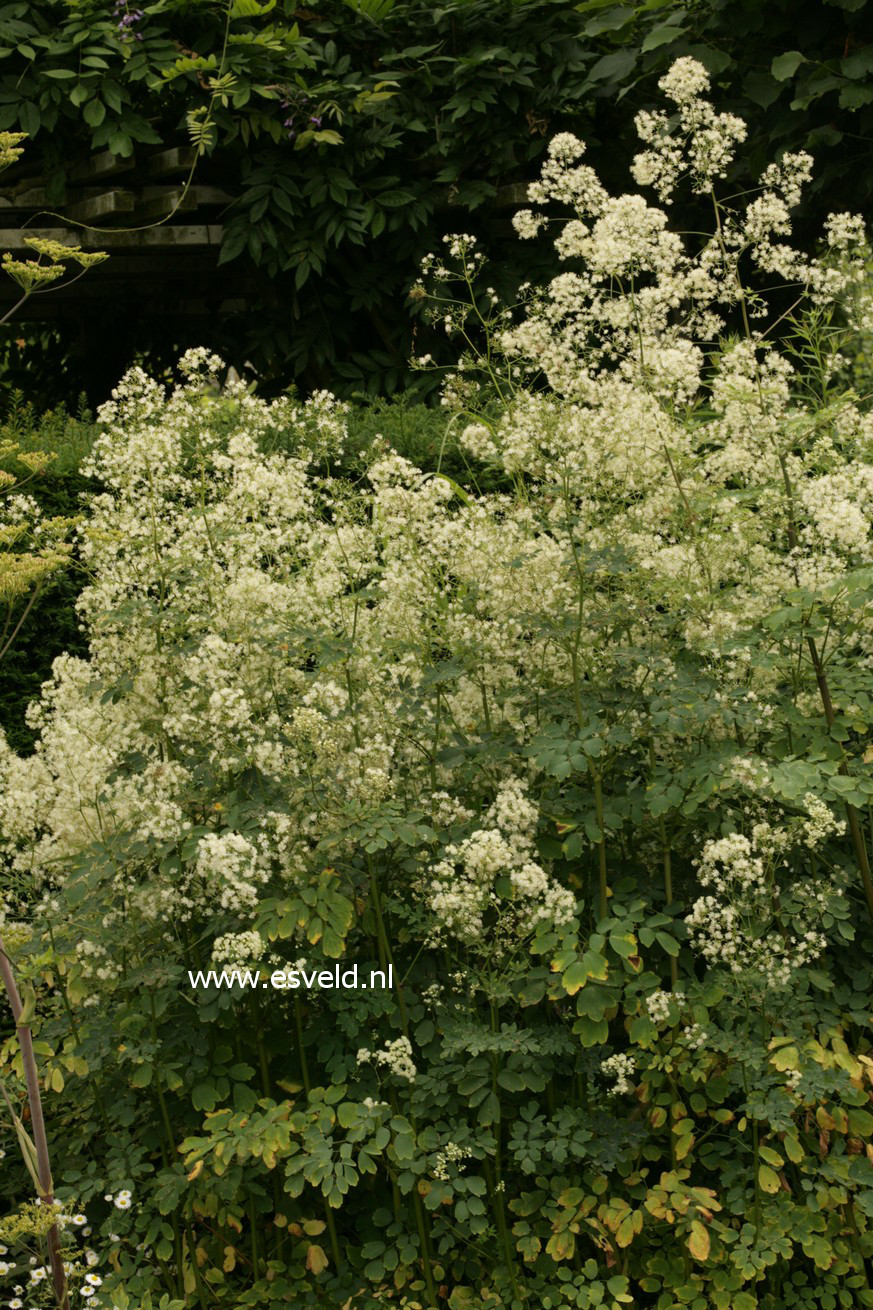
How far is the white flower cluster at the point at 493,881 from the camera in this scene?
2.79 m

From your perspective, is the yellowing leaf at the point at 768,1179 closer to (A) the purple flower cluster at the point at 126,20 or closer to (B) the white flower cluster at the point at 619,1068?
(B) the white flower cluster at the point at 619,1068

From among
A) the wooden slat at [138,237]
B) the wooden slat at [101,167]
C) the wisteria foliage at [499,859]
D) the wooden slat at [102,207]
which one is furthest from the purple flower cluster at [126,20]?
the wisteria foliage at [499,859]

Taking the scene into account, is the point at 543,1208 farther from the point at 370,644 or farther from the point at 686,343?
the point at 686,343

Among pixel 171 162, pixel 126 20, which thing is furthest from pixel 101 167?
pixel 126 20

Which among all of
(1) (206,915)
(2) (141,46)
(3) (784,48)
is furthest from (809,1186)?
(2) (141,46)

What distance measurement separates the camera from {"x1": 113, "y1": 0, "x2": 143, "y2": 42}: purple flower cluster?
641 centimetres

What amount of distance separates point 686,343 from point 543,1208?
2.00 metres

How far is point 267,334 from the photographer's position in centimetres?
716

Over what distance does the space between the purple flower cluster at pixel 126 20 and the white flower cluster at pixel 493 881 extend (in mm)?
4837

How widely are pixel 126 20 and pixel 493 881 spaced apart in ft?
16.4

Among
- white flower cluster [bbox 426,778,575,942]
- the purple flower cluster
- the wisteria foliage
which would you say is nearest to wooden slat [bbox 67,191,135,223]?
the purple flower cluster

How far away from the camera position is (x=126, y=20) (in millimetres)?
6406

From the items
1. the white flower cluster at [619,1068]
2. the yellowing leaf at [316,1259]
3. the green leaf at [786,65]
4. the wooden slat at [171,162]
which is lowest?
the yellowing leaf at [316,1259]

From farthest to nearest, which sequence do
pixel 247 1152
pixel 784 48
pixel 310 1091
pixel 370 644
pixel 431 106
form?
pixel 431 106
pixel 784 48
pixel 370 644
pixel 310 1091
pixel 247 1152
